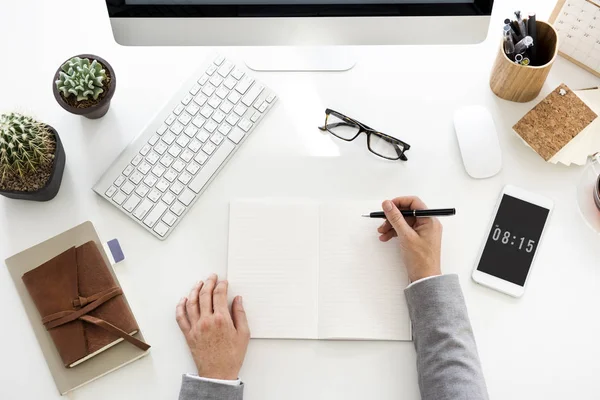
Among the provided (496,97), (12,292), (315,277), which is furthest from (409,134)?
(12,292)

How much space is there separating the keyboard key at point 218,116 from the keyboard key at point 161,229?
0.21m

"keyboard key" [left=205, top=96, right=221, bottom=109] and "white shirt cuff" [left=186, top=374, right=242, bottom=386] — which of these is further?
"keyboard key" [left=205, top=96, right=221, bottom=109]

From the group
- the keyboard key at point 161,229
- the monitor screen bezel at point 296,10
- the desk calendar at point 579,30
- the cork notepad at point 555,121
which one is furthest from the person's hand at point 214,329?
the desk calendar at point 579,30

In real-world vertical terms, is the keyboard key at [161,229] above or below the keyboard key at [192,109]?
below

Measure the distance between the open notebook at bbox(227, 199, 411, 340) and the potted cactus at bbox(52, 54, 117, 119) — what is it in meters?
0.29

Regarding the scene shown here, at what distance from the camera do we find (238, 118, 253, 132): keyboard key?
974mm

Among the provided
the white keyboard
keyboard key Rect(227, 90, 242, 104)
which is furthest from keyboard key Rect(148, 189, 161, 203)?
keyboard key Rect(227, 90, 242, 104)

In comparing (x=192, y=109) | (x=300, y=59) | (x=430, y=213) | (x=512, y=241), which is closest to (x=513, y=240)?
(x=512, y=241)

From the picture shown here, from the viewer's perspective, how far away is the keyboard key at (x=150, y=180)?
3.09ft

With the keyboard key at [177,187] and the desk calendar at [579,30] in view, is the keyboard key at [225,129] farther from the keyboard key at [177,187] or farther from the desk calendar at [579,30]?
the desk calendar at [579,30]

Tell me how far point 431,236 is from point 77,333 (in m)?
0.59

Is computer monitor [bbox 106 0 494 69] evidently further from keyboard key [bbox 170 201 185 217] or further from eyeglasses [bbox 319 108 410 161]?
keyboard key [bbox 170 201 185 217]

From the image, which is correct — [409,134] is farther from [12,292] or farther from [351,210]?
[12,292]

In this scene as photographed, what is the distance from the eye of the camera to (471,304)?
900 mm
